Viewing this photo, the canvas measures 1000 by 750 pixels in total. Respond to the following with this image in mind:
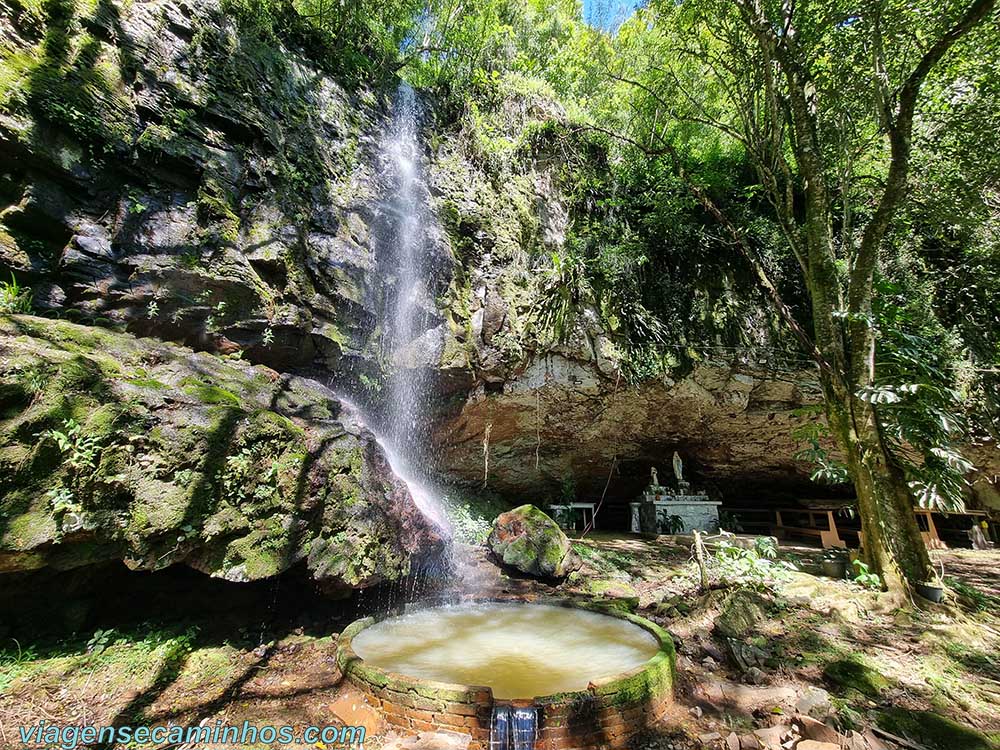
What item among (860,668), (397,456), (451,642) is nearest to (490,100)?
(397,456)

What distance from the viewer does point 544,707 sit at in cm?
282

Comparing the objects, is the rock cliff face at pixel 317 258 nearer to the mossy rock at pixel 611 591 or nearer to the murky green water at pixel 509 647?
the murky green water at pixel 509 647

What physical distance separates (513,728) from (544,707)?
238 mm

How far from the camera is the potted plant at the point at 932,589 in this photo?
186 inches

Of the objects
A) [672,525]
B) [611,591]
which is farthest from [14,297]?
[672,525]

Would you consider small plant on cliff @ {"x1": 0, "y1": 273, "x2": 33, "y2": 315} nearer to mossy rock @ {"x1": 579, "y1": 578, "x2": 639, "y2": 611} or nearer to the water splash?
the water splash

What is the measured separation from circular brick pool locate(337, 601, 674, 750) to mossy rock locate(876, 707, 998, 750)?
161 cm

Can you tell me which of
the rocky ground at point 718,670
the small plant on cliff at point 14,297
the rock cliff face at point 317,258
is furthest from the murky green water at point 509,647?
the small plant on cliff at point 14,297

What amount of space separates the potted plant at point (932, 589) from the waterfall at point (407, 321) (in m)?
6.27

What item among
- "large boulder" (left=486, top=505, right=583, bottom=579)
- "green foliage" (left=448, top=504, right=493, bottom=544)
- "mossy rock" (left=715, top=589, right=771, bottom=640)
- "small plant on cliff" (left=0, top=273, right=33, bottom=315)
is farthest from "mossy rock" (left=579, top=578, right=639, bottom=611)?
"small plant on cliff" (left=0, top=273, right=33, bottom=315)

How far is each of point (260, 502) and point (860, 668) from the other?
5565 mm

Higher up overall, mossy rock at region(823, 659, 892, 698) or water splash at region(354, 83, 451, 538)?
water splash at region(354, 83, 451, 538)

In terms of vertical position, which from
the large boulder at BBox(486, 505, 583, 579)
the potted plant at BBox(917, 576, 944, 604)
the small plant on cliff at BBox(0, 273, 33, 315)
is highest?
the small plant on cliff at BBox(0, 273, 33, 315)

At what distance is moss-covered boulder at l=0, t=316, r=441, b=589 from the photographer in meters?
3.05
